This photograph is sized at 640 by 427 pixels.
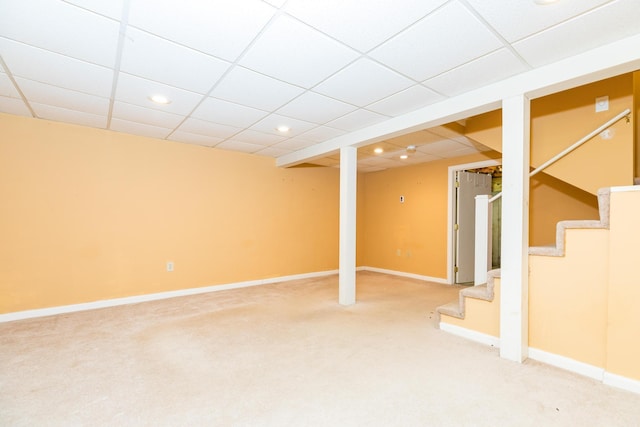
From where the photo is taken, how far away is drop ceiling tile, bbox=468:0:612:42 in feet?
5.37

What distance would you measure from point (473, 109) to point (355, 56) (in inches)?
52.0

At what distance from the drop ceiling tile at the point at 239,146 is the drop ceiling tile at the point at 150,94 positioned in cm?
132

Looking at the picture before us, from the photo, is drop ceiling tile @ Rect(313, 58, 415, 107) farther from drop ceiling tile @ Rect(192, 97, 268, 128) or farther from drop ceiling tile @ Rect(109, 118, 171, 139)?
drop ceiling tile @ Rect(109, 118, 171, 139)

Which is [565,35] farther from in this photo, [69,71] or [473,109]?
[69,71]

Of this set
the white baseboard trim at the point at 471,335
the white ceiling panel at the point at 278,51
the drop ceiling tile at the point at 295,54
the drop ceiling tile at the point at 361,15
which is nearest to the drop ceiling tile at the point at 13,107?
the white ceiling panel at the point at 278,51

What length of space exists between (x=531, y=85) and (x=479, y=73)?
0.41 m

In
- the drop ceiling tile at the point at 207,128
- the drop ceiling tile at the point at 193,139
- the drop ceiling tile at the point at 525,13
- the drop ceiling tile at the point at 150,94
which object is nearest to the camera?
the drop ceiling tile at the point at 525,13

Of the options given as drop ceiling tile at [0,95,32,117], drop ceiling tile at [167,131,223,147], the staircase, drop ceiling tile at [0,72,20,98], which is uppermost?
drop ceiling tile at [0,72,20,98]

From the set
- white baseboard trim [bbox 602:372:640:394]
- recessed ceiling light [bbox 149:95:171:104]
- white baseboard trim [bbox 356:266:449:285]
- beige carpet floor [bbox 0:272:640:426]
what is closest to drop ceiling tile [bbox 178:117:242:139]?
recessed ceiling light [bbox 149:95:171:104]

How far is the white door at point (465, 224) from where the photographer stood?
214 inches

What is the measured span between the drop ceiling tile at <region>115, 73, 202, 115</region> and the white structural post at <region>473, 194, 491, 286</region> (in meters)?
3.36

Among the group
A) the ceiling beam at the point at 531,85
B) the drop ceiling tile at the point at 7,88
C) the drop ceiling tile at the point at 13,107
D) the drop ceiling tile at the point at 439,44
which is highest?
the drop ceiling tile at the point at 439,44

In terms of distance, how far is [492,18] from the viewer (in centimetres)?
176

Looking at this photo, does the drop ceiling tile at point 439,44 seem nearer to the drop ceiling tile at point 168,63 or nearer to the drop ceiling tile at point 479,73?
the drop ceiling tile at point 479,73
